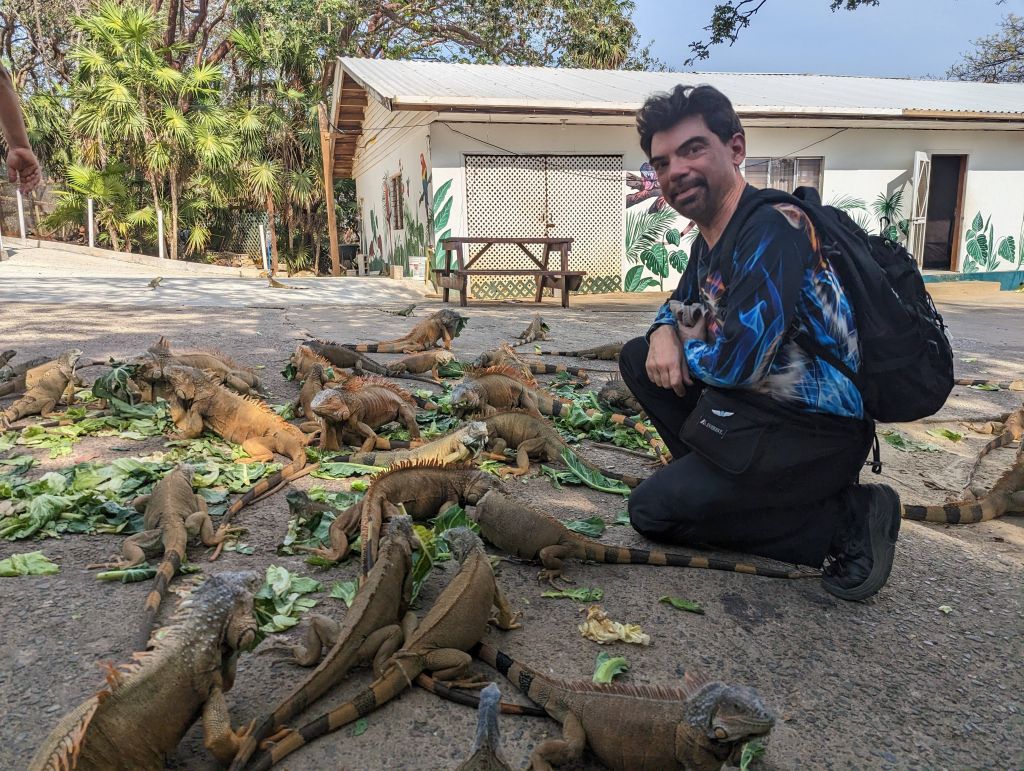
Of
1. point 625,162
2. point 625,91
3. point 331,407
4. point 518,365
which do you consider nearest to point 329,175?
point 625,91

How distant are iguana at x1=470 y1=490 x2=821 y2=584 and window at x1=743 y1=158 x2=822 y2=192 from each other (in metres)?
15.3

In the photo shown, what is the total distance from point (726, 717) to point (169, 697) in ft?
4.89

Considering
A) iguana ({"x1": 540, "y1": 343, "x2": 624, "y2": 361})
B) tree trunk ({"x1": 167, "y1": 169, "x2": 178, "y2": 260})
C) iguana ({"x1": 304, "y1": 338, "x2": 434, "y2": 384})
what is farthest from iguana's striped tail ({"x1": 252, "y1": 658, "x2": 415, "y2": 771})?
tree trunk ({"x1": 167, "y1": 169, "x2": 178, "y2": 260})

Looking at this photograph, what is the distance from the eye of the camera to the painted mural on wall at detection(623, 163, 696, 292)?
1650cm

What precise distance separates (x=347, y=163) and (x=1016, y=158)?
67.0 feet

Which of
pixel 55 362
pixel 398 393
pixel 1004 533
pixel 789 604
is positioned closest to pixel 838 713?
pixel 789 604

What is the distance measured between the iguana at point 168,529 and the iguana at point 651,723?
160cm

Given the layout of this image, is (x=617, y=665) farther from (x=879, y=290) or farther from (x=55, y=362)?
(x=55, y=362)

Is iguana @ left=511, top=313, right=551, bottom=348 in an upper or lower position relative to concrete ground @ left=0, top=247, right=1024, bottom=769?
upper

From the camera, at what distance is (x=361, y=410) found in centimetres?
501

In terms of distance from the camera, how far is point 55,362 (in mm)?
5707

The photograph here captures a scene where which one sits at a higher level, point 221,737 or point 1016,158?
point 1016,158

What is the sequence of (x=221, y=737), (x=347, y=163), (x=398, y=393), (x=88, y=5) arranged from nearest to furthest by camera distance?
(x=221, y=737) < (x=398, y=393) < (x=347, y=163) < (x=88, y=5)

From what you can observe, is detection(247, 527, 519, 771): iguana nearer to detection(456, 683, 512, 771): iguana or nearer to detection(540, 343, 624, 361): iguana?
detection(456, 683, 512, 771): iguana
